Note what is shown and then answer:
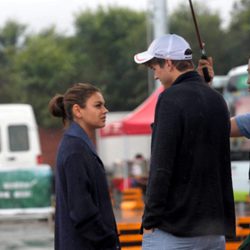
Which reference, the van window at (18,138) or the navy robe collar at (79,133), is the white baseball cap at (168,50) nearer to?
the navy robe collar at (79,133)

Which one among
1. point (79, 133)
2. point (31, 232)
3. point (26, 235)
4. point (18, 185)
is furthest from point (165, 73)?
point (18, 185)

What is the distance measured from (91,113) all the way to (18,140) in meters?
18.6

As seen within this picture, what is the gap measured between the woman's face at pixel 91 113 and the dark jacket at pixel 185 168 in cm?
68

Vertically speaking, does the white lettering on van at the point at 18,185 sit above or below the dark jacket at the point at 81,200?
below

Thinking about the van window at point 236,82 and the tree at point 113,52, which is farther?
the tree at point 113,52

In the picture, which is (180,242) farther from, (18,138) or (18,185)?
(18,138)

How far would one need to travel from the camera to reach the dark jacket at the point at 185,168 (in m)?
4.69

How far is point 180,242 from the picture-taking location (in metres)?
4.76

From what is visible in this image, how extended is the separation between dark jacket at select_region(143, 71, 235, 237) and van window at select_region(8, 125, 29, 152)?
62.7ft

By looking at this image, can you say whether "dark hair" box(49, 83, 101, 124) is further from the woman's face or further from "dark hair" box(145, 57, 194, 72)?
"dark hair" box(145, 57, 194, 72)

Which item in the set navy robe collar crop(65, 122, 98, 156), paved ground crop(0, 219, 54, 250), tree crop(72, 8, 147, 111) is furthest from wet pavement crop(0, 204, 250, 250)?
tree crop(72, 8, 147, 111)

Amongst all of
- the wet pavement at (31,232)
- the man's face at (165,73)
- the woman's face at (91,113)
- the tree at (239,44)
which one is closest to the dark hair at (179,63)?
the man's face at (165,73)

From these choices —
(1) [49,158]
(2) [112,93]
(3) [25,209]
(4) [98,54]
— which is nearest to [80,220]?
(3) [25,209]

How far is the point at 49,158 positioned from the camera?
45.9 m
